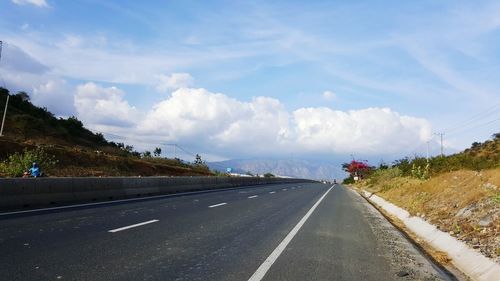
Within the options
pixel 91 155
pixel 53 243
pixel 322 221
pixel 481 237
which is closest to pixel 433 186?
pixel 322 221

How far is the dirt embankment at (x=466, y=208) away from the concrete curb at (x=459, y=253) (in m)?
0.16

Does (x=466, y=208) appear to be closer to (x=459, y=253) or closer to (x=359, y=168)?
(x=459, y=253)

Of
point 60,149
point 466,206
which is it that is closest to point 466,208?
point 466,206

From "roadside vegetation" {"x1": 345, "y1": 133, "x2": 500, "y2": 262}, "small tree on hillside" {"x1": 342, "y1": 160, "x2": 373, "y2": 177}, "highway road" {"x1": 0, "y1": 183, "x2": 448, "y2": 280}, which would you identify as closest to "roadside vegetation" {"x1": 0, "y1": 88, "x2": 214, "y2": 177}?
"highway road" {"x1": 0, "y1": 183, "x2": 448, "y2": 280}

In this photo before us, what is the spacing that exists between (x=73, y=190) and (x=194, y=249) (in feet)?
34.9

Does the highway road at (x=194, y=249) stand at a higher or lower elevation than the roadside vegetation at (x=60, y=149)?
lower

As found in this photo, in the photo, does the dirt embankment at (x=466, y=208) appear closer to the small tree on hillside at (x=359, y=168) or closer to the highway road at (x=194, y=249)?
the highway road at (x=194, y=249)

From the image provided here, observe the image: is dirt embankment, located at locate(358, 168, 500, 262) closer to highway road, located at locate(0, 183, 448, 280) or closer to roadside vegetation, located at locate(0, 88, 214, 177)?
highway road, located at locate(0, 183, 448, 280)

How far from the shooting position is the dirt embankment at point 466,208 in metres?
10.4

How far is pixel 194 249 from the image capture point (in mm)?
9336

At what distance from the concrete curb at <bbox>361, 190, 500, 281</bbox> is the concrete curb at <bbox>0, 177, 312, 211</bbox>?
11.6 m

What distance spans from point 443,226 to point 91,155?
1540 inches

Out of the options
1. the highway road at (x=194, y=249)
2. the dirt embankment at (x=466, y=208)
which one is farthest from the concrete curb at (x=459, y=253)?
the highway road at (x=194, y=249)

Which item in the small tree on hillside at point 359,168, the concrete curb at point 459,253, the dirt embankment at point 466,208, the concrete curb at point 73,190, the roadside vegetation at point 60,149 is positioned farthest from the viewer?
the small tree on hillside at point 359,168
